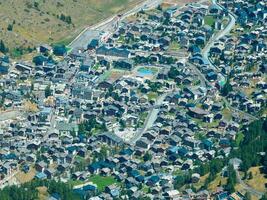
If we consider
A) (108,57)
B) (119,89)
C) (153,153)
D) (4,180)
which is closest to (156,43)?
(108,57)

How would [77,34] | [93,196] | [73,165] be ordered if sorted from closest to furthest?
[93,196] → [73,165] → [77,34]

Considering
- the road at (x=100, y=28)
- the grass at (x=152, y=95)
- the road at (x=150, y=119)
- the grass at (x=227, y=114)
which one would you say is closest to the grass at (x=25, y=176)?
the road at (x=150, y=119)

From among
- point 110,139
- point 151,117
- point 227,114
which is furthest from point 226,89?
point 110,139

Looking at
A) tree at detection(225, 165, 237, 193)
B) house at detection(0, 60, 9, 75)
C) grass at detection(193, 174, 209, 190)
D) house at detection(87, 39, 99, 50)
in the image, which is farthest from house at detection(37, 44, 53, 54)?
tree at detection(225, 165, 237, 193)

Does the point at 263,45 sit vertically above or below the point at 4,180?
above

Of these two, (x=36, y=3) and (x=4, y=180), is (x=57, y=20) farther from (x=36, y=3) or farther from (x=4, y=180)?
(x=4, y=180)
